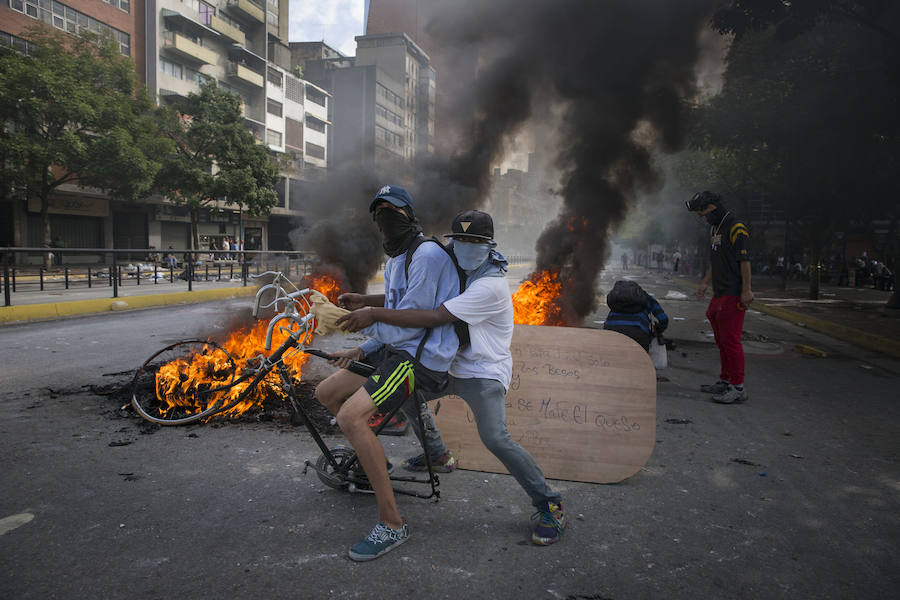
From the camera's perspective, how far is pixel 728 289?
5.41m

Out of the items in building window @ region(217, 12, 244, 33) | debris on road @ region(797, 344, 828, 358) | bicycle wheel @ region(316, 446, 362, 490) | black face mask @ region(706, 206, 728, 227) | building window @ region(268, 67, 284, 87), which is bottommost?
debris on road @ region(797, 344, 828, 358)

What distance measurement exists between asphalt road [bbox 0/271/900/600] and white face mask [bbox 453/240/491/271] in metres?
1.28

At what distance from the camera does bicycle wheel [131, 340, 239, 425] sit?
4348mm

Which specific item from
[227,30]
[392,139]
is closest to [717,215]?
[392,139]

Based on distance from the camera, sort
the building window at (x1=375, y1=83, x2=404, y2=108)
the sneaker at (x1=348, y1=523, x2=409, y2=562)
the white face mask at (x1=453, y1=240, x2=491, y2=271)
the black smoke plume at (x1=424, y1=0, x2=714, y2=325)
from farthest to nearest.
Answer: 1. the building window at (x1=375, y1=83, x2=404, y2=108)
2. the black smoke plume at (x1=424, y1=0, x2=714, y2=325)
3. the white face mask at (x1=453, y1=240, x2=491, y2=271)
4. the sneaker at (x1=348, y1=523, x2=409, y2=562)

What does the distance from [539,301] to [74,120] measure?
21723 mm

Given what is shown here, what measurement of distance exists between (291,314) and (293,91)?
4645cm

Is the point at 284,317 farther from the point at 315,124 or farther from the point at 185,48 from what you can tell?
the point at 315,124

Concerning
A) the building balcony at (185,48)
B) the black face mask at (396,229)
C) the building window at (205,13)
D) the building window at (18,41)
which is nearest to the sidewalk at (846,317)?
the black face mask at (396,229)

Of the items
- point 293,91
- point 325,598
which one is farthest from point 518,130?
point 293,91

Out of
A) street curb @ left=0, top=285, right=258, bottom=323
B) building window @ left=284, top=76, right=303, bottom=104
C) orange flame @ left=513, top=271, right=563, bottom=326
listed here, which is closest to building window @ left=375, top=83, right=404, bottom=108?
building window @ left=284, top=76, right=303, bottom=104

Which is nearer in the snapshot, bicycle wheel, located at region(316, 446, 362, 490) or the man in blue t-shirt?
the man in blue t-shirt

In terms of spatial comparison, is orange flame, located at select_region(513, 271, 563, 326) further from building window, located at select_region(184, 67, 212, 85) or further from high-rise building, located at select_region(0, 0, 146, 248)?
building window, located at select_region(184, 67, 212, 85)

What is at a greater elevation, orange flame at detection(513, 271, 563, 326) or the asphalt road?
orange flame at detection(513, 271, 563, 326)
